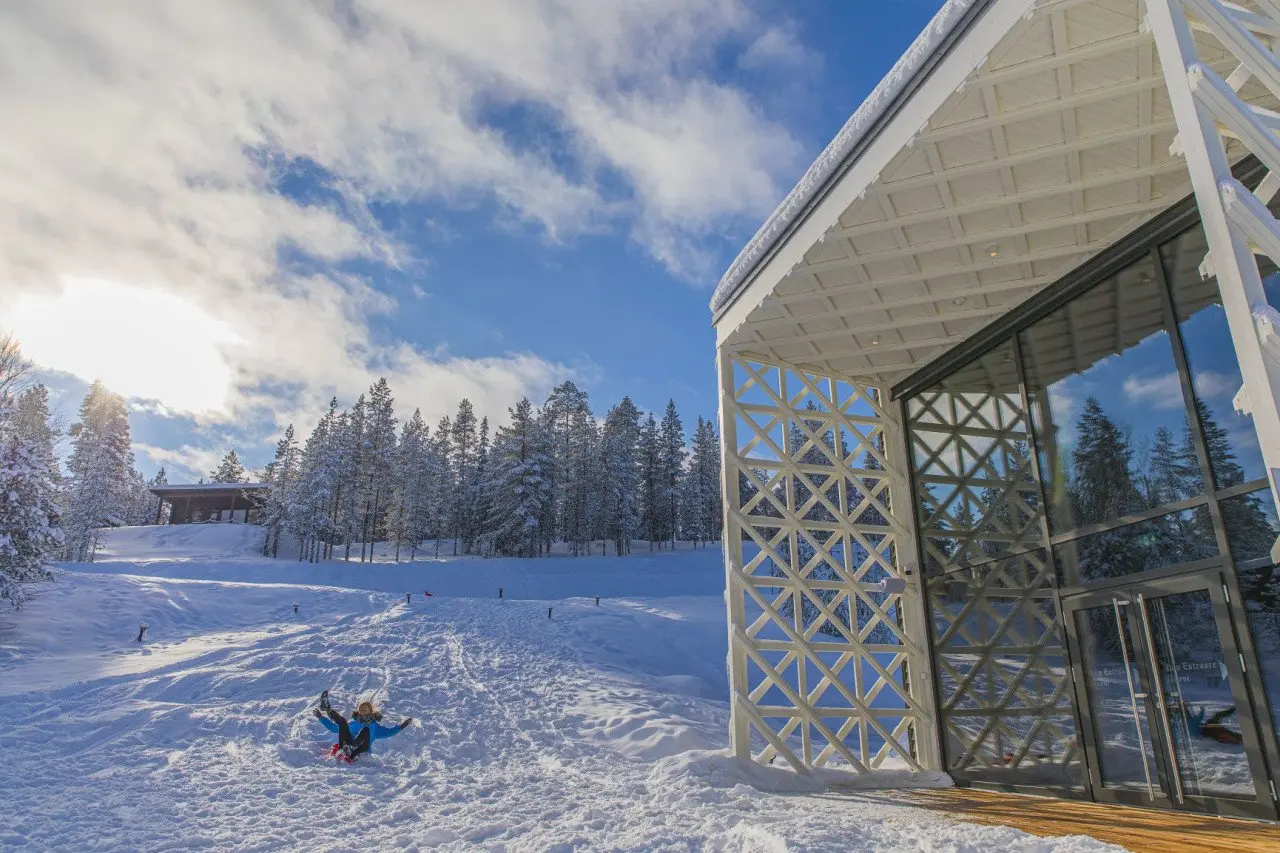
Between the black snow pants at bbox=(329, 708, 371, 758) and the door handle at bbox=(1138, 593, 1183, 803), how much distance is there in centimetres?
781

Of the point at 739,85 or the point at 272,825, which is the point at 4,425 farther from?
Result: the point at 739,85

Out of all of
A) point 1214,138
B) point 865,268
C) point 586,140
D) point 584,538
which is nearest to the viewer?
point 1214,138

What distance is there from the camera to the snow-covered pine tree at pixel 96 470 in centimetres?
4312

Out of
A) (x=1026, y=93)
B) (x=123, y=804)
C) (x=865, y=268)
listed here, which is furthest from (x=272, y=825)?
(x=1026, y=93)

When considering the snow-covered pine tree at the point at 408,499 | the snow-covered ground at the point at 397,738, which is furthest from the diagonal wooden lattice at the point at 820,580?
the snow-covered pine tree at the point at 408,499

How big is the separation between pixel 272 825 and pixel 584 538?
4806 centimetres

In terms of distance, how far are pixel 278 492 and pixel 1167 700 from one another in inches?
2054

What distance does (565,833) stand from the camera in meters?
5.18

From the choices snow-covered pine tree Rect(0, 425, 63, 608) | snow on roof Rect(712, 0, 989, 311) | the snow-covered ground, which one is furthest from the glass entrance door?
snow-covered pine tree Rect(0, 425, 63, 608)

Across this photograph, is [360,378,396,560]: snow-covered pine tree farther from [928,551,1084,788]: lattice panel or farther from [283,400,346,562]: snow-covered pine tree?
[928,551,1084,788]: lattice panel

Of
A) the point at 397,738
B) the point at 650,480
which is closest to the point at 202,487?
the point at 650,480

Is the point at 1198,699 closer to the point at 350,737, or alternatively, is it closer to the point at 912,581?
the point at 912,581

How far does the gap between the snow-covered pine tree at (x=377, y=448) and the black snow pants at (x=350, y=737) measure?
41550 mm

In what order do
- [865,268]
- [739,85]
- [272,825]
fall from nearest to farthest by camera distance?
[272,825] → [865,268] → [739,85]
